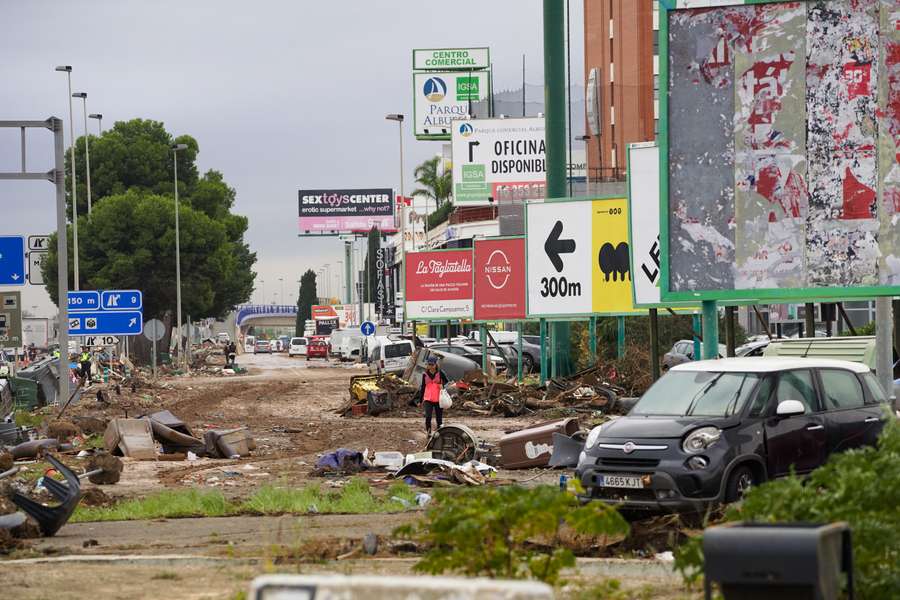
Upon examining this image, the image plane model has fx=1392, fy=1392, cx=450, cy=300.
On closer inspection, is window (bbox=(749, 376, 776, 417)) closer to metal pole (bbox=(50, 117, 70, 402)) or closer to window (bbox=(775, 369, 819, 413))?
window (bbox=(775, 369, 819, 413))

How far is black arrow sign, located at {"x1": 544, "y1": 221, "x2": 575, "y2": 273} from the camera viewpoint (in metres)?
A: 38.3

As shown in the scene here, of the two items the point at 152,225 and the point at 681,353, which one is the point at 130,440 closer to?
the point at 681,353

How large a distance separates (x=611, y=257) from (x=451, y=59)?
59.4m

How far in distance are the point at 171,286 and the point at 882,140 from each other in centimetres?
7735

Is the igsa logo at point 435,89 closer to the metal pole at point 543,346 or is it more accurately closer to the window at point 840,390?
the metal pole at point 543,346

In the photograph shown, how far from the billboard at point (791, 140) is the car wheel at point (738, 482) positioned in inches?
198

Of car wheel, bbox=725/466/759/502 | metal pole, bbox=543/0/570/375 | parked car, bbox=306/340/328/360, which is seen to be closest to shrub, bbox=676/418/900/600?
car wheel, bbox=725/466/759/502

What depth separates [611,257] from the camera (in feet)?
123

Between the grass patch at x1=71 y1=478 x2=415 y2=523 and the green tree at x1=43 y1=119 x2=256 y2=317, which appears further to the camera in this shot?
the green tree at x1=43 y1=119 x2=256 y2=317

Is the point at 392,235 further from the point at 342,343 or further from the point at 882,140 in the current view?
the point at 882,140

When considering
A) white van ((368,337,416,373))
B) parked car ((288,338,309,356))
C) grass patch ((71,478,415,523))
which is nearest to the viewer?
grass patch ((71,478,415,523))

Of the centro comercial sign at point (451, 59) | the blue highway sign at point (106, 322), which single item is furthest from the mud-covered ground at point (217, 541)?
the centro comercial sign at point (451, 59)

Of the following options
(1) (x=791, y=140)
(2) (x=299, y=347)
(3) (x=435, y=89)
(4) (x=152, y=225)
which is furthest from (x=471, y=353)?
(2) (x=299, y=347)

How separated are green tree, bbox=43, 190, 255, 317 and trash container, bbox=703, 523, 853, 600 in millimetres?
82560
